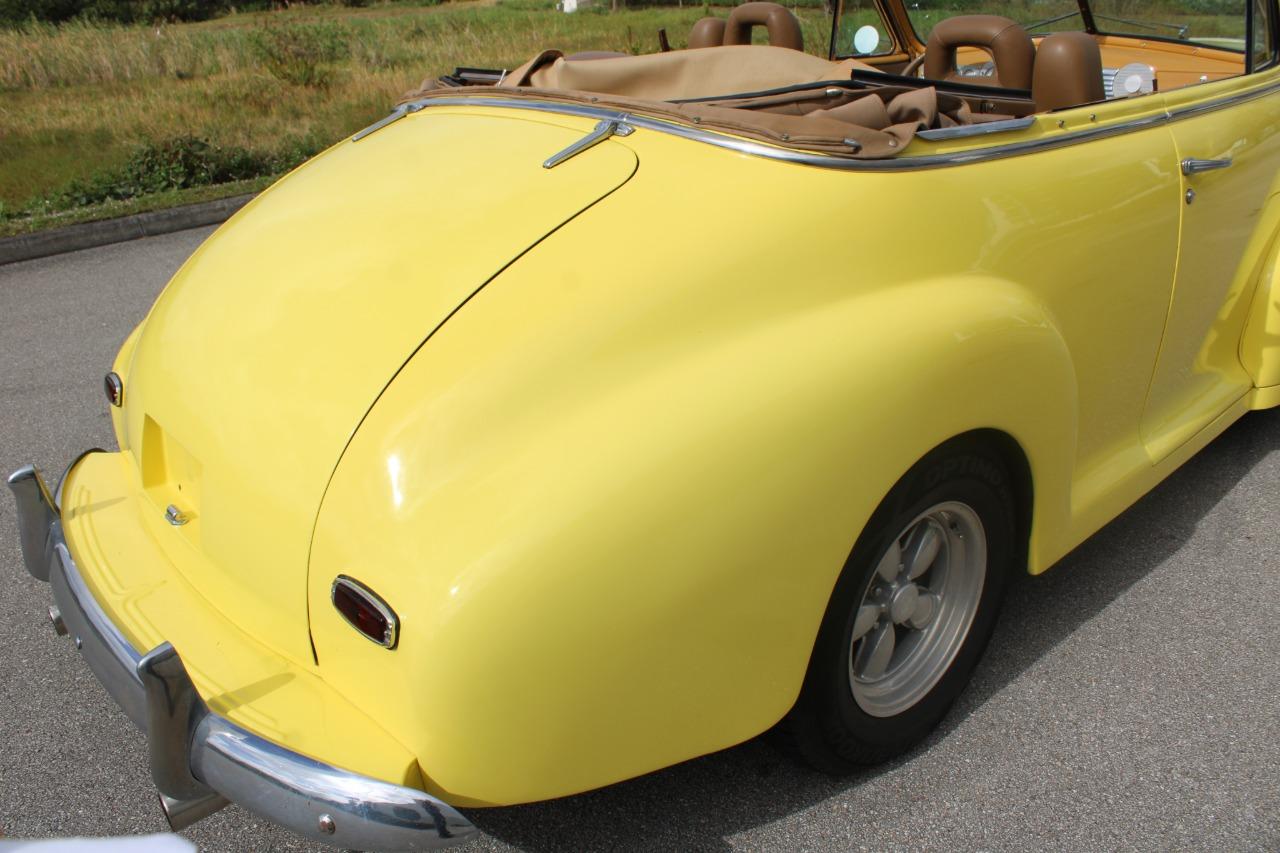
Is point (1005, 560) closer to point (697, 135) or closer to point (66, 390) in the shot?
point (697, 135)

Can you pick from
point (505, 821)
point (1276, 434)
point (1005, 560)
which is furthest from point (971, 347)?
point (1276, 434)

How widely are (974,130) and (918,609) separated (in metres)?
1.10

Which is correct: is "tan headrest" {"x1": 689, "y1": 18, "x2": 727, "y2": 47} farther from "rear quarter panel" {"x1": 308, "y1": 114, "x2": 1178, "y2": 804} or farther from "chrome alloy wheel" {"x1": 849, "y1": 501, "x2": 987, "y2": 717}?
"chrome alloy wheel" {"x1": 849, "y1": 501, "x2": 987, "y2": 717}

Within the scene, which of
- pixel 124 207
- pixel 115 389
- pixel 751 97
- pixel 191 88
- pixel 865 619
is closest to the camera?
pixel 865 619

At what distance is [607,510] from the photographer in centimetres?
161

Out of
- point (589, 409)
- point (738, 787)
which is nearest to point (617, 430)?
point (589, 409)

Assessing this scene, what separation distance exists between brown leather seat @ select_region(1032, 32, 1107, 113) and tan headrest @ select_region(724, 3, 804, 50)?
1148 mm

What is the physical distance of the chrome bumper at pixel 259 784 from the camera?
155 centimetres

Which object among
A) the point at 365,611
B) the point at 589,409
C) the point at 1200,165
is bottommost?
the point at 365,611

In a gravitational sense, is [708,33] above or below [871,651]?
above

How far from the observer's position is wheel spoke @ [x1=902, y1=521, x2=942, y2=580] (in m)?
2.20

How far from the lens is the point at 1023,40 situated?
2.97 metres

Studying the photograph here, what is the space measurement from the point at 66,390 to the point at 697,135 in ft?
12.4

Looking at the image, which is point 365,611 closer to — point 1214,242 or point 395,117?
point 395,117
